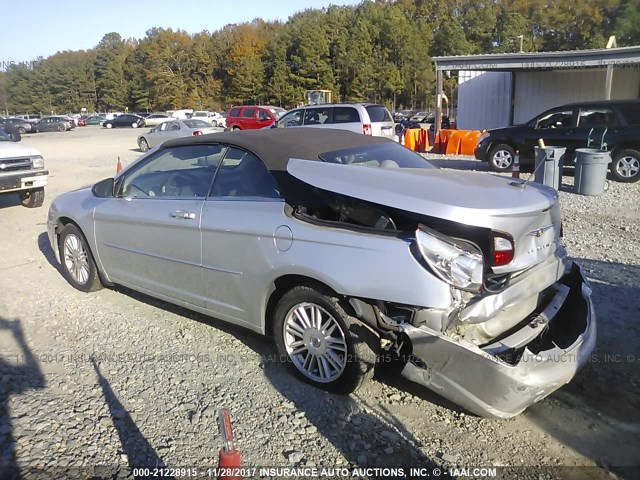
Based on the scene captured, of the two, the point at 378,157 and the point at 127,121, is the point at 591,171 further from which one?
the point at 127,121

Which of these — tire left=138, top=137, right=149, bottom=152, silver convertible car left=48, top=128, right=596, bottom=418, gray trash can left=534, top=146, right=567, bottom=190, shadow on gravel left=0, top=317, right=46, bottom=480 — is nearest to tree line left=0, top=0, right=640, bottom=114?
tire left=138, top=137, right=149, bottom=152

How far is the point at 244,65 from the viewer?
275 ft

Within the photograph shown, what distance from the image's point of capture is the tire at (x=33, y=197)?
1055cm

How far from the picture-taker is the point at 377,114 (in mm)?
17312

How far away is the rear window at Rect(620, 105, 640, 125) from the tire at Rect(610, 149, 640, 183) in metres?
0.65

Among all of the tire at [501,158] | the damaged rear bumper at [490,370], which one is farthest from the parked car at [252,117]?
the damaged rear bumper at [490,370]

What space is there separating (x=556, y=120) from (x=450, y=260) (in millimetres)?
11598

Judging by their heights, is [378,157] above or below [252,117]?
above

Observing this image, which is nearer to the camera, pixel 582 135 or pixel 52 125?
pixel 582 135

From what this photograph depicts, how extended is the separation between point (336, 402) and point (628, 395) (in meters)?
1.88

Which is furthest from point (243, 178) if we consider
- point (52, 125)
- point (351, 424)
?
point (52, 125)

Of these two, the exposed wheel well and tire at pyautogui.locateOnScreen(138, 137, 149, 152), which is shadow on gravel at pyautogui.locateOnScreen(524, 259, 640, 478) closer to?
the exposed wheel well

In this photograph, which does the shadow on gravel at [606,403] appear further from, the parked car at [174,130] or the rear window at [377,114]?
the parked car at [174,130]

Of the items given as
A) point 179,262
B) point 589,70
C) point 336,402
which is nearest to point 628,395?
point 336,402
